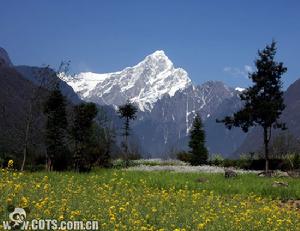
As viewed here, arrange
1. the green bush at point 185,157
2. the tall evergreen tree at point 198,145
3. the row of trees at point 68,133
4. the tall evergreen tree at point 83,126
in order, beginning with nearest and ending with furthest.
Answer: the row of trees at point 68,133, the tall evergreen tree at point 83,126, the tall evergreen tree at point 198,145, the green bush at point 185,157

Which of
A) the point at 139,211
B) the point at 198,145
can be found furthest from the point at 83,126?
the point at 139,211

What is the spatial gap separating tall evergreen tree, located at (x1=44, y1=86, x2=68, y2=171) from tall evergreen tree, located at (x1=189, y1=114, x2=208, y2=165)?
20.1m

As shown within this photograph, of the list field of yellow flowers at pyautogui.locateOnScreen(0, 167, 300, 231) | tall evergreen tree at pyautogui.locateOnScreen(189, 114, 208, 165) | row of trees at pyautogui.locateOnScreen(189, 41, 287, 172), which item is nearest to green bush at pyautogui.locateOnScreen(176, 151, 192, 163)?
tall evergreen tree at pyautogui.locateOnScreen(189, 114, 208, 165)

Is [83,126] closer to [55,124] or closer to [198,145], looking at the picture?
[55,124]

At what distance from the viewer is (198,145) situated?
62375 millimetres

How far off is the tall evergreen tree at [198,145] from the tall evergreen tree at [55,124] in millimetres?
20059

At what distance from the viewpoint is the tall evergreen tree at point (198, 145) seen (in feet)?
199

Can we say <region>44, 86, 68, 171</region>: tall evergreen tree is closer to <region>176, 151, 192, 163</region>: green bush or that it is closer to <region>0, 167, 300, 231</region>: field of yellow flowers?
<region>176, 151, 192, 163</region>: green bush

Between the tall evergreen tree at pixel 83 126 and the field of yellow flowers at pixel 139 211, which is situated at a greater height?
the tall evergreen tree at pixel 83 126

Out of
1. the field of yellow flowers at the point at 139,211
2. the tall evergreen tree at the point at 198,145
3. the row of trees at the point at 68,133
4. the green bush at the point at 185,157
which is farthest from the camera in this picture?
the green bush at the point at 185,157

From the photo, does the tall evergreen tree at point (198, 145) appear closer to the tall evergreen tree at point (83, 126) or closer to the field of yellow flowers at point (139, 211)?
the tall evergreen tree at point (83, 126)

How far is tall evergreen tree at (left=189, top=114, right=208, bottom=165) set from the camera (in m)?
60.5

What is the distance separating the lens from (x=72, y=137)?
43.8 meters

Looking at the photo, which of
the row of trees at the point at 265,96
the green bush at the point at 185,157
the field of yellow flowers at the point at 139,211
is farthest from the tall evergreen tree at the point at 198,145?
the field of yellow flowers at the point at 139,211
